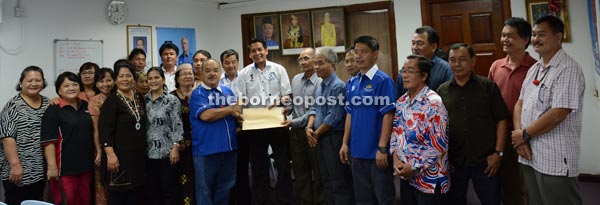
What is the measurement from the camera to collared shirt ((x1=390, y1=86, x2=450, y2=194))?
219cm

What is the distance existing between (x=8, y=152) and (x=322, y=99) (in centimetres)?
223

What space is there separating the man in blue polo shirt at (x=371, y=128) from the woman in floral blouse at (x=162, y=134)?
4.27ft

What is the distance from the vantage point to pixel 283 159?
3439 millimetres

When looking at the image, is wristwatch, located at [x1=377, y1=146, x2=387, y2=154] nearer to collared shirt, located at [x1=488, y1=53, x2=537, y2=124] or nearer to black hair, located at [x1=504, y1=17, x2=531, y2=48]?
collared shirt, located at [x1=488, y1=53, x2=537, y2=124]

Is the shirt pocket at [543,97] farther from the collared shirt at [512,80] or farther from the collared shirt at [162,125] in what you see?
Answer: the collared shirt at [162,125]

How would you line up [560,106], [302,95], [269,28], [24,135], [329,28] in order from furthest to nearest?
[269,28], [329,28], [302,95], [24,135], [560,106]

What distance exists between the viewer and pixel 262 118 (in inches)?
127

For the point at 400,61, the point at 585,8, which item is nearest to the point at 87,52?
the point at 400,61

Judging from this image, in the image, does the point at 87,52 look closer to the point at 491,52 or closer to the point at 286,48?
the point at 286,48

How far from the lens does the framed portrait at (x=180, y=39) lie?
5.04 metres

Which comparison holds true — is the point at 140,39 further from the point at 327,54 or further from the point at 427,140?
the point at 427,140

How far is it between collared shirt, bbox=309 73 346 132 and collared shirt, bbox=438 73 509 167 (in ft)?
2.69

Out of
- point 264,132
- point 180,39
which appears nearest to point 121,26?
point 180,39

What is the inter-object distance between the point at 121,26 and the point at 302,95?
260cm
